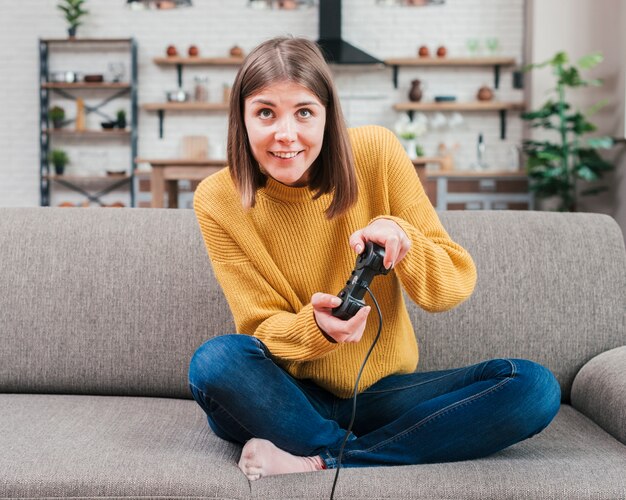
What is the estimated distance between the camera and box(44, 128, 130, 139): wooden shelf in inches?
251

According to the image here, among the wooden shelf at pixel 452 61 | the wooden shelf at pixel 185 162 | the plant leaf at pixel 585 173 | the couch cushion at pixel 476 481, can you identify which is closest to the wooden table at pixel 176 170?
the wooden shelf at pixel 185 162

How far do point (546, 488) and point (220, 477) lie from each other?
1.63ft

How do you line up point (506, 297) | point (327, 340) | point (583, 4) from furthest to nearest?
1. point (583, 4)
2. point (506, 297)
3. point (327, 340)

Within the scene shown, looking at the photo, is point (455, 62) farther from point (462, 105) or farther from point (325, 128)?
point (325, 128)

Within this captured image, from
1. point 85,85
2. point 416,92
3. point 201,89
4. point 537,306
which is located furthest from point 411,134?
point 537,306

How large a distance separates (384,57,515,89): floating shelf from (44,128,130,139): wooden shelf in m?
2.31

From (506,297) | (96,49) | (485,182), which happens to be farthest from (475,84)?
(506,297)

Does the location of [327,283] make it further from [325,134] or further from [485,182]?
[485,182]

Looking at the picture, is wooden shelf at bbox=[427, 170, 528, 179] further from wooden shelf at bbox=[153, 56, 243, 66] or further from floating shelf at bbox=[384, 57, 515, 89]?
wooden shelf at bbox=[153, 56, 243, 66]

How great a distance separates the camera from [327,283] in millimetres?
1455

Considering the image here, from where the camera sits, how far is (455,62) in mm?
6219

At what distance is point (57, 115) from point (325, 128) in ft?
18.2

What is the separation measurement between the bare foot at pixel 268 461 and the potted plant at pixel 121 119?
5.50 metres

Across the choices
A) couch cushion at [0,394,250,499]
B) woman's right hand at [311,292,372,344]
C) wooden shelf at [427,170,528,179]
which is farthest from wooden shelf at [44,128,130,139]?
woman's right hand at [311,292,372,344]
